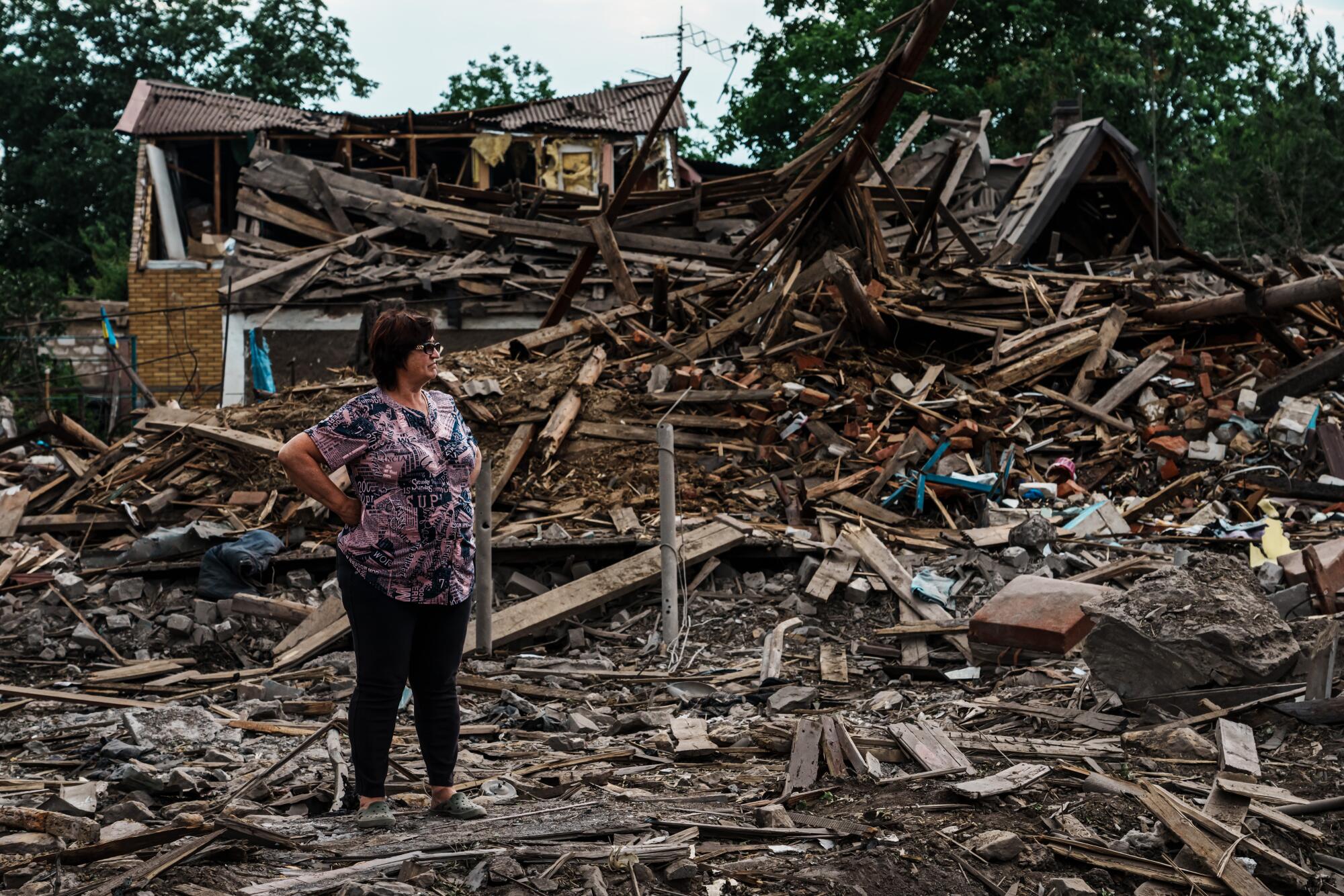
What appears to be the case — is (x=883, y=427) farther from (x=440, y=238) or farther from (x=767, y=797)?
(x=440, y=238)

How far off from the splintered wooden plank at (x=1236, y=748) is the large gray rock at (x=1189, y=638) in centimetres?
36

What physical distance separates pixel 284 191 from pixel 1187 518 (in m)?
14.2

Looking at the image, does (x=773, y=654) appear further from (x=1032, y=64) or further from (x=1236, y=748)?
(x=1032, y=64)

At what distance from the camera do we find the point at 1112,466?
1080cm

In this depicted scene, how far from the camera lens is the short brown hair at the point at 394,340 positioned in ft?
13.8

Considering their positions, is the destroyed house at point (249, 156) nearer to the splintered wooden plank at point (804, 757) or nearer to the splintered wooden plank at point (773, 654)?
the splintered wooden plank at point (773, 654)

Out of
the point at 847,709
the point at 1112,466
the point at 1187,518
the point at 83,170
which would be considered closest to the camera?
the point at 847,709

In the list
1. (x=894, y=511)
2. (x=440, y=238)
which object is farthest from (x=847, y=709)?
(x=440, y=238)

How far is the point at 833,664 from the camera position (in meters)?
7.53

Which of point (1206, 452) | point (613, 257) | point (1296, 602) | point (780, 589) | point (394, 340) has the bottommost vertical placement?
point (780, 589)

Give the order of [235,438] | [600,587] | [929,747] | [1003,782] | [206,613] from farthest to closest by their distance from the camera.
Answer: [235,438], [206,613], [600,587], [929,747], [1003,782]

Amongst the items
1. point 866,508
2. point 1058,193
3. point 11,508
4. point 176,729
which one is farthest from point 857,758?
point 1058,193

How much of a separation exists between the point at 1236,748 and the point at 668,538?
384 cm

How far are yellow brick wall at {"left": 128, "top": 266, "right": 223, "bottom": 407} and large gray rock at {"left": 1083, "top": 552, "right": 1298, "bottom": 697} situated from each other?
21564 mm
